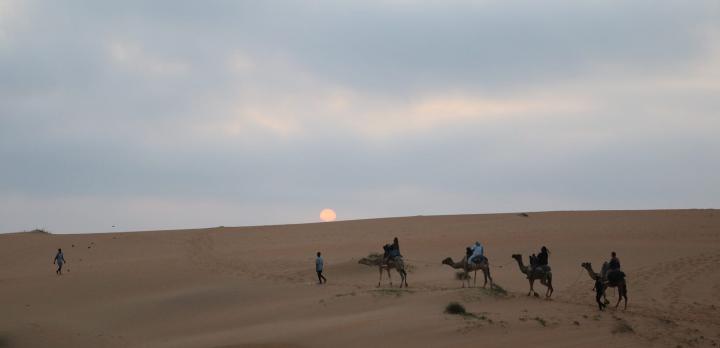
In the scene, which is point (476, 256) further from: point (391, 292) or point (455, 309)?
point (455, 309)

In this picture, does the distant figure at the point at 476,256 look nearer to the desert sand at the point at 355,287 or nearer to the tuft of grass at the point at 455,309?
the desert sand at the point at 355,287

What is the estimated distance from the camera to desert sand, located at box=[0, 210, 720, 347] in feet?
59.0

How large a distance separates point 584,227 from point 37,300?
2726 centimetres

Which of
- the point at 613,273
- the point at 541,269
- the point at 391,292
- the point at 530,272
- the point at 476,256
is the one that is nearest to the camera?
the point at 613,273

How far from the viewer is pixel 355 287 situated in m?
25.6

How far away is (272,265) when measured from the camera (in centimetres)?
3341

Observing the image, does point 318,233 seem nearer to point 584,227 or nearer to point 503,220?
point 503,220

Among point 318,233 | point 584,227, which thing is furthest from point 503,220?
point 318,233

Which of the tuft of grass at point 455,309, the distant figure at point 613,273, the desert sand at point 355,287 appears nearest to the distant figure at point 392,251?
the desert sand at point 355,287

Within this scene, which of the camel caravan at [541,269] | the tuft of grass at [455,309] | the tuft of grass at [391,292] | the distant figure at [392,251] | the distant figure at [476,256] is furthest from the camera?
the distant figure at [392,251]

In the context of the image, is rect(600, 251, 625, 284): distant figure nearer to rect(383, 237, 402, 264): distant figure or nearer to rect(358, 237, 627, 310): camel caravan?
rect(358, 237, 627, 310): camel caravan

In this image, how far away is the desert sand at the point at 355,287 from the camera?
59.0 feet

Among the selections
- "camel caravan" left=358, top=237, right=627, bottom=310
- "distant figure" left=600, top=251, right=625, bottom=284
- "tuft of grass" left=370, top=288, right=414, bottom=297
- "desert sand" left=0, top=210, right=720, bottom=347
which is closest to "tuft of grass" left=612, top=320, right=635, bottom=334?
"desert sand" left=0, top=210, right=720, bottom=347

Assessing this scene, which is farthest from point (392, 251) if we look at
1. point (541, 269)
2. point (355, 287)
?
point (541, 269)
